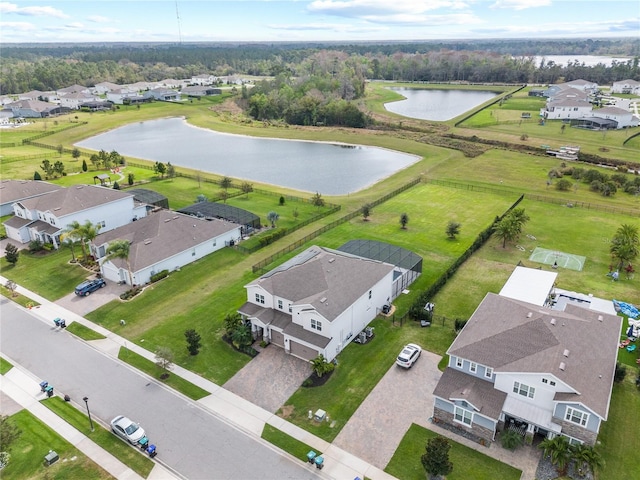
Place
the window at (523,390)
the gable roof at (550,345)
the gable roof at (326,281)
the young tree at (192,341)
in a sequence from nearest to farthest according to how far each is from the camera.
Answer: the gable roof at (550,345) → the window at (523,390) → the young tree at (192,341) → the gable roof at (326,281)

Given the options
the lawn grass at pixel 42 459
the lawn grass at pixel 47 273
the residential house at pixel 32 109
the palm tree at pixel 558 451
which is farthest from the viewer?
the residential house at pixel 32 109

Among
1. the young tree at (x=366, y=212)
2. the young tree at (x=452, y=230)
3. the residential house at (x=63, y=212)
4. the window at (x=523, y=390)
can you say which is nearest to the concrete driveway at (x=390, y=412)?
the window at (x=523, y=390)

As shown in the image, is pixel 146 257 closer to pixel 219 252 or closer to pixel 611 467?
pixel 219 252

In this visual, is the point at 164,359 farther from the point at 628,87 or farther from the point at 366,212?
the point at 628,87

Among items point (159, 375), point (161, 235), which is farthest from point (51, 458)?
point (161, 235)

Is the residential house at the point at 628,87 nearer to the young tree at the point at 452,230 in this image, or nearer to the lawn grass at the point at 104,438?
the young tree at the point at 452,230

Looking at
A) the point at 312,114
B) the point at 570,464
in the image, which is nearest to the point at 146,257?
the point at 570,464

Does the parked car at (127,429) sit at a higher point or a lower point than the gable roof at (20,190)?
lower
